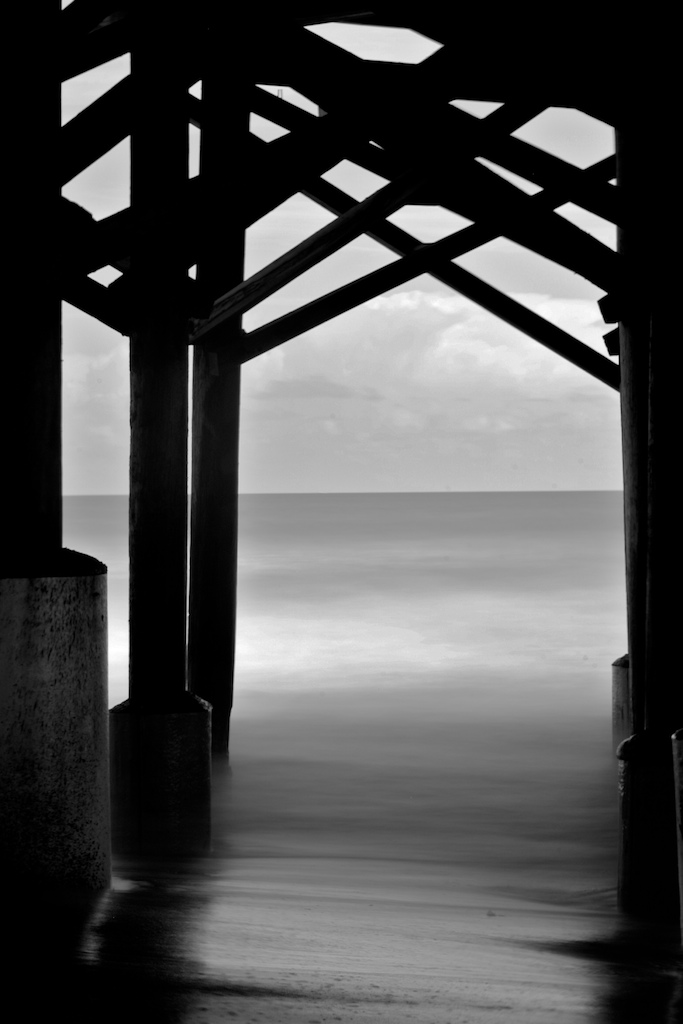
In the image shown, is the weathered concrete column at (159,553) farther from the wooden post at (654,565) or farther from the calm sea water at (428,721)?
the wooden post at (654,565)

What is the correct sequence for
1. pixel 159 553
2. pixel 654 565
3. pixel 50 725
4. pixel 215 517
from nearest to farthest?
pixel 50 725, pixel 654 565, pixel 159 553, pixel 215 517

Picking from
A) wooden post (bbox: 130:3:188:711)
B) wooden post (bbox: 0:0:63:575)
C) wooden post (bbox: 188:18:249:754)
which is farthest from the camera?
wooden post (bbox: 188:18:249:754)

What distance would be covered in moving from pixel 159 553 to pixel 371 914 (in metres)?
1.72

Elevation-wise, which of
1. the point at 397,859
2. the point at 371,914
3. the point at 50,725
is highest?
the point at 50,725

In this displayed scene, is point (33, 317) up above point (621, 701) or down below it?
above

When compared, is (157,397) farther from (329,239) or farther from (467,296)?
(467,296)

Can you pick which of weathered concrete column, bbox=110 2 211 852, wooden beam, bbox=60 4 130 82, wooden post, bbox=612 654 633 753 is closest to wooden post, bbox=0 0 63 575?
weathered concrete column, bbox=110 2 211 852

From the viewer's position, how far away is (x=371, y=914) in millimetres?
3672

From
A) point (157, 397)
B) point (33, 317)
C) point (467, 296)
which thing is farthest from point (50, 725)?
point (467, 296)

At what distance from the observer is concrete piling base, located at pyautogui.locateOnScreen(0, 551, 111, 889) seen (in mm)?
3293

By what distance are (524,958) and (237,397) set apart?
162 inches

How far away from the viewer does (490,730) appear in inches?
335

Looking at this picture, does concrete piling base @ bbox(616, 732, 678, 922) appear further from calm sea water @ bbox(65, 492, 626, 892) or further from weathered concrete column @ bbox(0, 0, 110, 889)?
weathered concrete column @ bbox(0, 0, 110, 889)

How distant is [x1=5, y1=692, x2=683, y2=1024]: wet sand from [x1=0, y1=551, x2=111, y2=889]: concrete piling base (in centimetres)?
12
